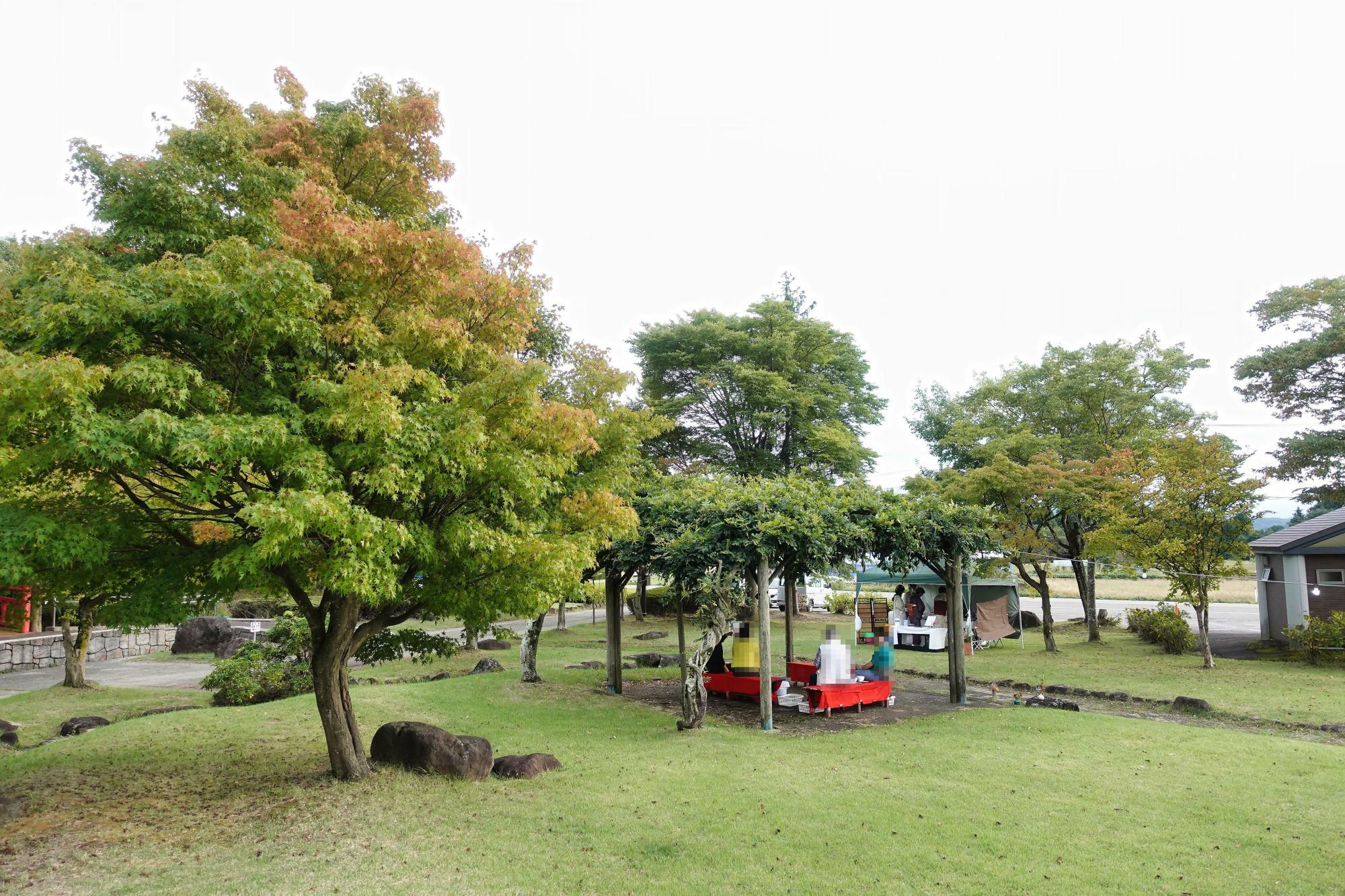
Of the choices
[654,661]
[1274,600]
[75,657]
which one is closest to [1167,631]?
[1274,600]

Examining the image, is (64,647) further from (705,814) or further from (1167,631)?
(1167,631)

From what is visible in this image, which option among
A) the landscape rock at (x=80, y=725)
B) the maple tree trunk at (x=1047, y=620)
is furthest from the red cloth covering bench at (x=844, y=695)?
the landscape rock at (x=80, y=725)

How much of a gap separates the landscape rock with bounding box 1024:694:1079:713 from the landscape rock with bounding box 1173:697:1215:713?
1.54m

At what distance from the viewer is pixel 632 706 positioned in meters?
13.2

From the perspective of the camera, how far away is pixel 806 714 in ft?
41.4

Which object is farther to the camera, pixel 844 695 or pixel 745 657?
pixel 745 657

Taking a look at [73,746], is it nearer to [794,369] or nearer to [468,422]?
[468,422]

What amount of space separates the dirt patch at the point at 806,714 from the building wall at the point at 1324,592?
40.9ft

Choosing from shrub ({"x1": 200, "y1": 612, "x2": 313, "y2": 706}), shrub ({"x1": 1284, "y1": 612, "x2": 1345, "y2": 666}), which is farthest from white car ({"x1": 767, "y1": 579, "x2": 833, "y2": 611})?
shrub ({"x1": 200, "y1": 612, "x2": 313, "y2": 706})

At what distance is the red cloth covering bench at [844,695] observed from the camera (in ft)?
40.8

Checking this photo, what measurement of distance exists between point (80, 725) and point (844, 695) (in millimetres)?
11755

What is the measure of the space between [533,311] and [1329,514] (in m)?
26.2

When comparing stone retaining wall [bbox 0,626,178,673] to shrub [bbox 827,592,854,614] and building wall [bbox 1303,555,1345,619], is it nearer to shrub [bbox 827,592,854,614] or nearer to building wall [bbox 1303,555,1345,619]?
shrub [bbox 827,592,854,614]

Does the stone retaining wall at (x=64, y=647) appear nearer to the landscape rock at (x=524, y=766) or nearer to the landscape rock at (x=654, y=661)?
the landscape rock at (x=654, y=661)
